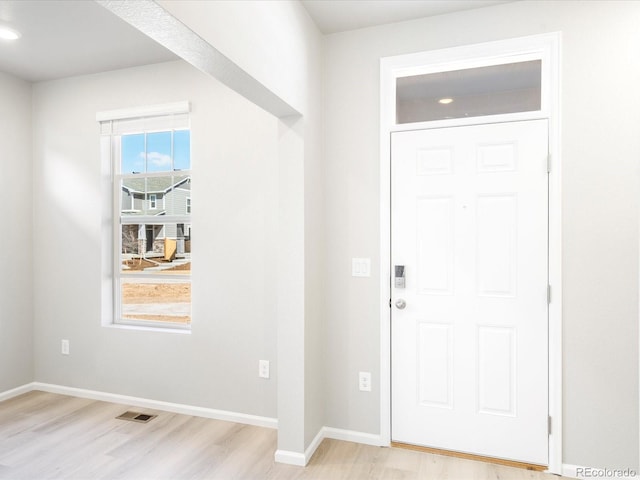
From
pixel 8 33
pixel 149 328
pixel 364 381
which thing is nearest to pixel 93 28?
pixel 8 33

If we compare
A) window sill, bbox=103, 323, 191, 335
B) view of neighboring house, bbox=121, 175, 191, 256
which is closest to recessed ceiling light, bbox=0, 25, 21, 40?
view of neighboring house, bbox=121, 175, 191, 256

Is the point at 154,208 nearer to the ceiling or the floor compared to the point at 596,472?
nearer to the ceiling

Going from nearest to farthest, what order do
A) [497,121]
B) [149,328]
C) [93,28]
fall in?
[497,121] < [93,28] < [149,328]

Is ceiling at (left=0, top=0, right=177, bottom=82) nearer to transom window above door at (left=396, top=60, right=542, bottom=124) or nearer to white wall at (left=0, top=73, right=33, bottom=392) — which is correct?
white wall at (left=0, top=73, right=33, bottom=392)

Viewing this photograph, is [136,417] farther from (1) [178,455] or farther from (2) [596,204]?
(2) [596,204]

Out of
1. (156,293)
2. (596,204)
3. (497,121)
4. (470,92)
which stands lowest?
(156,293)

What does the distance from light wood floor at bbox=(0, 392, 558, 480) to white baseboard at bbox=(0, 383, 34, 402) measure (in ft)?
1.27

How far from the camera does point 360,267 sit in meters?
2.66

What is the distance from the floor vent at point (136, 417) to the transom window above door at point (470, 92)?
275cm

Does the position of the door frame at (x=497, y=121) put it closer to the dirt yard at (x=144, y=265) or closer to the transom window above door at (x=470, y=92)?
the transom window above door at (x=470, y=92)

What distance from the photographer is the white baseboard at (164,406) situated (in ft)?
9.51

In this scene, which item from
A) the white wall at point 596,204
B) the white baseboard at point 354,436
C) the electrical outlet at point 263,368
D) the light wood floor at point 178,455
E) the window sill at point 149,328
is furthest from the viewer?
the window sill at point 149,328

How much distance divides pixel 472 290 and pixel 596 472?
1156 millimetres

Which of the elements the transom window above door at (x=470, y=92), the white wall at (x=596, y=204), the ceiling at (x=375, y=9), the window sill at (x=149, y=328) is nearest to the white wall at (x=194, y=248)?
the window sill at (x=149, y=328)
